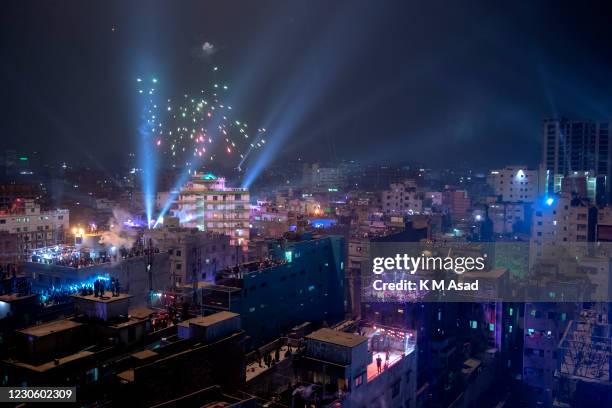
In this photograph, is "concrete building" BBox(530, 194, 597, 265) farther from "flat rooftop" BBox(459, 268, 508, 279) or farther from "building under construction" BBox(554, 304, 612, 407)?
"building under construction" BBox(554, 304, 612, 407)

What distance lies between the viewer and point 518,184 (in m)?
46.8

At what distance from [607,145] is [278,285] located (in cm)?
4237

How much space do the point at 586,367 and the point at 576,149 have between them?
131ft

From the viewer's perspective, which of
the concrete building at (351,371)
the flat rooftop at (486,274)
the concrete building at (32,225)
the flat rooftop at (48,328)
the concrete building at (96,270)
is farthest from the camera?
the concrete building at (32,225)

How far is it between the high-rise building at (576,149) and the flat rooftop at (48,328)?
1775 inches

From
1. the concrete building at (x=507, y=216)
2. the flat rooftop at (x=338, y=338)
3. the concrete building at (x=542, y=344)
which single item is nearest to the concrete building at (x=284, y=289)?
the flat rooftop at (x=338, y=338)

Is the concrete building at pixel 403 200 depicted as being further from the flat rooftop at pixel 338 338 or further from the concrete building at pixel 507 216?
the flat rooftop at pixel 338 338

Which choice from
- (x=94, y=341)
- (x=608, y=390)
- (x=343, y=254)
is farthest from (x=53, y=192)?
(x=608, y=390)

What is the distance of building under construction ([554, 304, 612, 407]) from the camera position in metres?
14.4

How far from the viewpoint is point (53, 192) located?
56969mm

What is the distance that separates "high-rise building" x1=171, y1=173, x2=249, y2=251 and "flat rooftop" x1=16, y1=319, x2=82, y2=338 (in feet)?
64.4

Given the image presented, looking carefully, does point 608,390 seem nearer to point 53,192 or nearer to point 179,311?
point 179,311

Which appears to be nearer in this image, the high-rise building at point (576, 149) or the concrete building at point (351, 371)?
the concrete building at point (351, 371)

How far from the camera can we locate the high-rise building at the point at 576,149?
4869cm
